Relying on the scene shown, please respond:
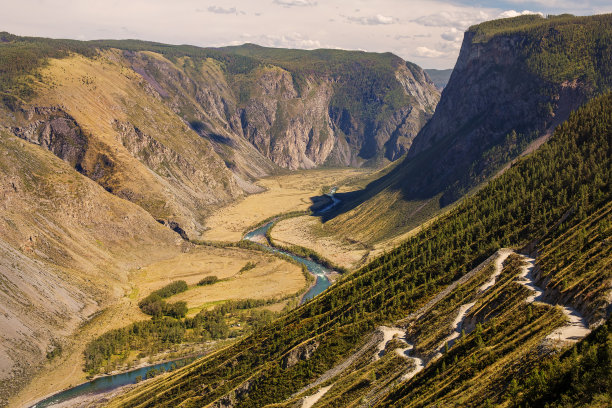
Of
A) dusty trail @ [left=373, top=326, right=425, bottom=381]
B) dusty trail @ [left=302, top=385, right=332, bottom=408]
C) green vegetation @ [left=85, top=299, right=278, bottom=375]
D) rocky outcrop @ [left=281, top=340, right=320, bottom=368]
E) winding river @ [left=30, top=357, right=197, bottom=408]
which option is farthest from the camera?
green vegetation @ [left=85, top=299, right=278, bottom=375]

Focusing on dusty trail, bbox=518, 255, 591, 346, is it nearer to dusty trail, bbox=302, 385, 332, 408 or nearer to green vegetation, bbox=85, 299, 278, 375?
dusty trail, bbox=302, 385, 332, 408

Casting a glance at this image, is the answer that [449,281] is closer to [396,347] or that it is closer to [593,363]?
[396,347]

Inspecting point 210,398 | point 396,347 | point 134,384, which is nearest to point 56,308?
point 134,384

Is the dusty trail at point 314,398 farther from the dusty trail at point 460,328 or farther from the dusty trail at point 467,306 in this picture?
the dusty trail at point 467,306

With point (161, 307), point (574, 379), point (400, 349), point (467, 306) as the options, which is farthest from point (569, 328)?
point (161, 307)

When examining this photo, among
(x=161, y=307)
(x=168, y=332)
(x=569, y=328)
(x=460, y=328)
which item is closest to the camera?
(x=569, y=328)

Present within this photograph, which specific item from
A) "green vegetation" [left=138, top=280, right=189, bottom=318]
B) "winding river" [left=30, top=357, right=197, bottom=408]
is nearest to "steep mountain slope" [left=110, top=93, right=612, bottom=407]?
"winding river" [left=30, top=357, right=197, bottom=408]

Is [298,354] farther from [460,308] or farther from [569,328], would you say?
[569,328]

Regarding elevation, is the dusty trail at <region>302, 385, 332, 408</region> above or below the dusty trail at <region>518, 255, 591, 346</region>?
below
